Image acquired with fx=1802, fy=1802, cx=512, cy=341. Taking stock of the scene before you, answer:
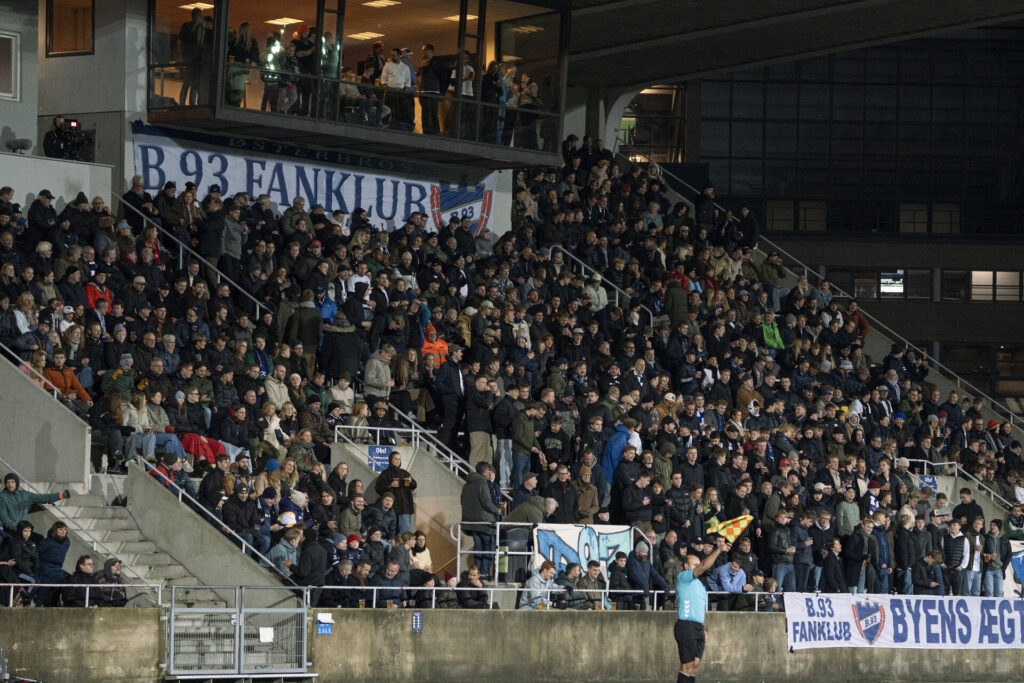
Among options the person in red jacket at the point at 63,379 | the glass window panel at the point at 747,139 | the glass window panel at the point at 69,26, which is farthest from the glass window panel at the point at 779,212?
the person in red jacket at the point at 63,379

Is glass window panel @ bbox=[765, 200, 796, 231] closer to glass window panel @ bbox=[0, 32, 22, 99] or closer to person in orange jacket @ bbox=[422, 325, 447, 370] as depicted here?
person in orange jacket @ bbox=[422, 325, 447, 370]

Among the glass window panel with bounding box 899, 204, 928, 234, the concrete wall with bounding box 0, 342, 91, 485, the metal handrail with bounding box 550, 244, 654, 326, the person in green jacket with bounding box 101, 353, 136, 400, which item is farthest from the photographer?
the glass window panel with bounding box 899, 204, 928, 234

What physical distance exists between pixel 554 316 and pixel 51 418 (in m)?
10.8

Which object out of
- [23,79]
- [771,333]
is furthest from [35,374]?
[771,333]

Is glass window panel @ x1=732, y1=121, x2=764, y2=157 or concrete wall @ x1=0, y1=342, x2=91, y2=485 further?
glass window panel @ x1=732, y1=121, x2=764, y2=157

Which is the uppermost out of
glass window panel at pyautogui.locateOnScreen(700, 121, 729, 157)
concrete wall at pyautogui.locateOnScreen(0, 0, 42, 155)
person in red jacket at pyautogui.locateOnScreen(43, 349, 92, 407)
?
glass window panel at pyautogui.locateOnScreen(700, 121, 729, 157)

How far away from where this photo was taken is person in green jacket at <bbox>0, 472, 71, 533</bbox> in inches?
785

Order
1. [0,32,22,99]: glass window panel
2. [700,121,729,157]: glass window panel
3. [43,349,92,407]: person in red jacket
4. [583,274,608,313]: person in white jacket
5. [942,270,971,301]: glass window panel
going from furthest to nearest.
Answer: [700,121,729,157]: glass window panel → [942,270,971,301]: glass window panel → [583,274,608,313]: person in white jacket → [0,32,22,99]: glass window panel → [43,349,92,407]: person in red jacket

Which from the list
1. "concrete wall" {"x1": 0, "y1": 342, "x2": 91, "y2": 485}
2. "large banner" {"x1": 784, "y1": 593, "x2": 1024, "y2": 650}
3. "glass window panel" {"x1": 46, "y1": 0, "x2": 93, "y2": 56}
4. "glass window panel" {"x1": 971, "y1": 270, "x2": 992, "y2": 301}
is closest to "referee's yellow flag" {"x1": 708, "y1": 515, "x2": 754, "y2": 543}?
"large banner" {"x1": 784, "y1": 593, "x2": 1024, "y2": 650}

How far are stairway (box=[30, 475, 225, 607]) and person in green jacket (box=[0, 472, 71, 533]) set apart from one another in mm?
456

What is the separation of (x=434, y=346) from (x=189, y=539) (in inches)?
287

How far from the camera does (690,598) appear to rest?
1956 centimetres

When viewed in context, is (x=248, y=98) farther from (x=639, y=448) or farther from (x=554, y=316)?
(x=639, y=448)

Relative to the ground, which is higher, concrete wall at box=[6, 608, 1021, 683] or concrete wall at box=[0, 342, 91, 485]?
concrete wall at box=[0, 342, 91, 485]
